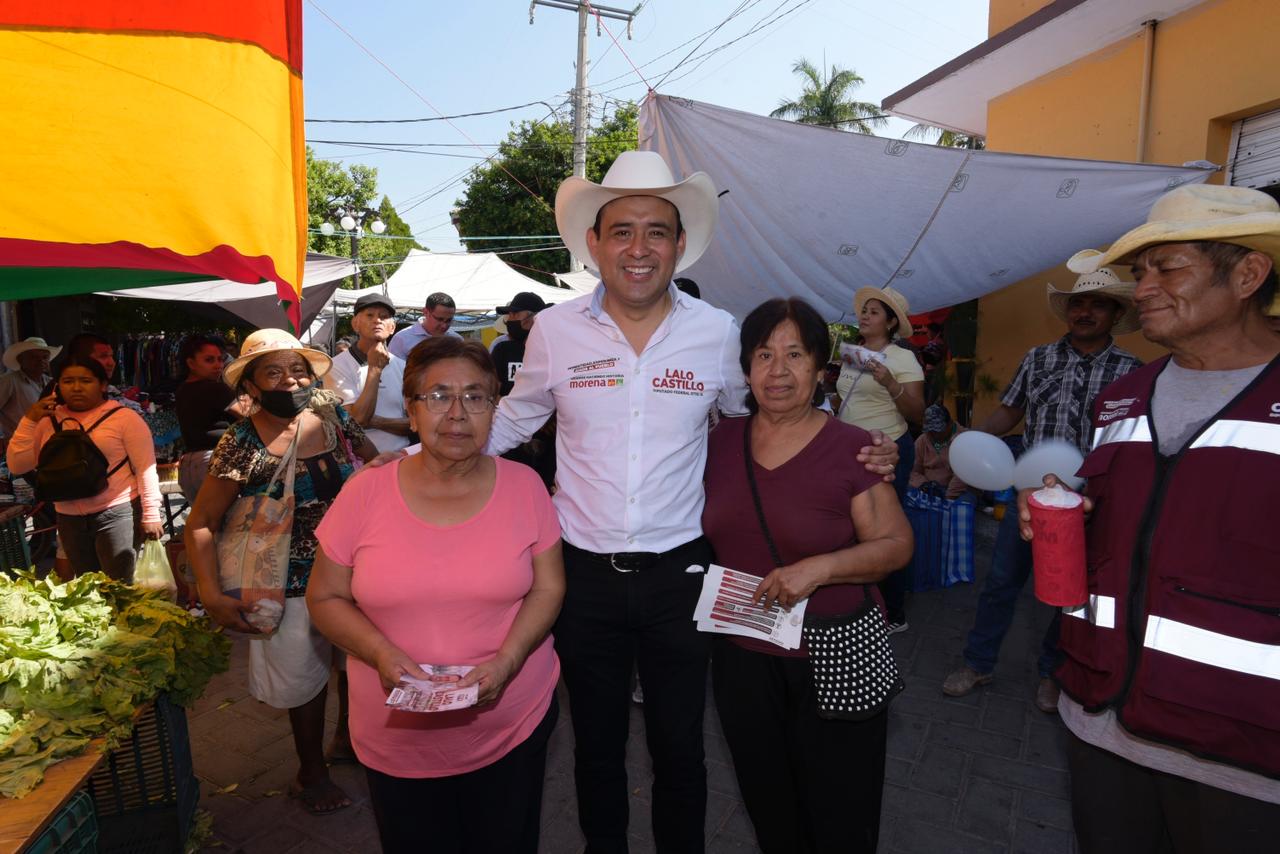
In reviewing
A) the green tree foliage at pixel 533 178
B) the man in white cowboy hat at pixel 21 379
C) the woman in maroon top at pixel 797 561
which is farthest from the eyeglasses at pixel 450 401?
the green tree foliage at pixel 533 178

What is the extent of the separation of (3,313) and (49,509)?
3983 mm

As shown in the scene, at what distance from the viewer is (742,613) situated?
7.13 feet

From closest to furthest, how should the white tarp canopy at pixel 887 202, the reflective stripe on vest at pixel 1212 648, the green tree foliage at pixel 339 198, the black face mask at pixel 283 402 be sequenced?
the reflective stripe on vest at pixel 1212 648 → the black face mask at pixel 283 402 → the white tarp canopy at pixel 887 202 → the green tree foliage at pixel 339 198

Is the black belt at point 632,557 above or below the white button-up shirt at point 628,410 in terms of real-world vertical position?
below

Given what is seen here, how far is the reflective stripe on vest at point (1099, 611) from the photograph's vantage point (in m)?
1.73

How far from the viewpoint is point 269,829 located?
10.2 ft

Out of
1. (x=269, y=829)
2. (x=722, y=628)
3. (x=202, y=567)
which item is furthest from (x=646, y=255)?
(x=269, y=829)

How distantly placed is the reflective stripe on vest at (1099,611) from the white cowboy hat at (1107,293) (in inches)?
84.2

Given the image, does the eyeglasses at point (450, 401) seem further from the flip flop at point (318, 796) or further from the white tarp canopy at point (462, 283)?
the white tarp canopy at point (462, 283)

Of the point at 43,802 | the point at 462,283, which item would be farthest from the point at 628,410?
the point at 462,283

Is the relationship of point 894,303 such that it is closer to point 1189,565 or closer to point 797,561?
point 797,561

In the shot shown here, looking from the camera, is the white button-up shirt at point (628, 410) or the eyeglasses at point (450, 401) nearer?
the eyeglasses at point (450, 401)

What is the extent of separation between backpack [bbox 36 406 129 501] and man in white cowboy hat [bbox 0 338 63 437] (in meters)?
3.14

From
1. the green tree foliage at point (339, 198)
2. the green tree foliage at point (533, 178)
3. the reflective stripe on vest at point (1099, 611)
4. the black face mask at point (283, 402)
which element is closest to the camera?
the reflective stripe on vest at point (1099, 611)
